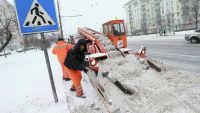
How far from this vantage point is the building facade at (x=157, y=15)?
64312mm

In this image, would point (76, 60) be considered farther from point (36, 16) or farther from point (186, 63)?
point (186, 63)

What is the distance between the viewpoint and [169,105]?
14.0 ft

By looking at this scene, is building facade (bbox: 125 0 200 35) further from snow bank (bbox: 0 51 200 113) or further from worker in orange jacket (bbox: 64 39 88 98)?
worker in orange jacket (bbox: 64 39 88 98)

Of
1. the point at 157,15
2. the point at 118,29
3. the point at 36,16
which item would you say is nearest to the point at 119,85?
the point at 36,16

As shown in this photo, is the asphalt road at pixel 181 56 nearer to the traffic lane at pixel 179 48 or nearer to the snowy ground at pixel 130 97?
the traffic lane at pixel 179 48

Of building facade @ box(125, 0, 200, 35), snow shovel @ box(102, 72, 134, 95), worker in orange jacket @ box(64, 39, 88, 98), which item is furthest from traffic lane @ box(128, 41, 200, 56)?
building facade @ box(125, 0, 200, 35)

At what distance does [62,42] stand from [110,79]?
2.03 metres

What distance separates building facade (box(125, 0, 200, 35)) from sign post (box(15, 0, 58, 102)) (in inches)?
2310

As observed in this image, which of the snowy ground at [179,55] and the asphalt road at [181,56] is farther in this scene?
the snowy ground at [179,55]

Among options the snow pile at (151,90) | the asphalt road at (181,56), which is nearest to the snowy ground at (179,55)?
the asphalt road at (181,56)

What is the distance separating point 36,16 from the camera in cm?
498

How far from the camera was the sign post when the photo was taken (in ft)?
16.0

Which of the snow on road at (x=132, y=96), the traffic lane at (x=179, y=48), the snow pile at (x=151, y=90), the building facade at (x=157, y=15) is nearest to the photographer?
the snow pile at (x=151, y=90)

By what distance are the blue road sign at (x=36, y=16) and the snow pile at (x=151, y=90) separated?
239 centimetres
